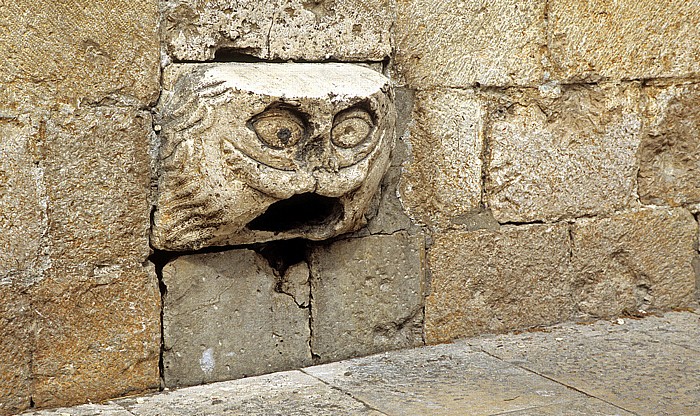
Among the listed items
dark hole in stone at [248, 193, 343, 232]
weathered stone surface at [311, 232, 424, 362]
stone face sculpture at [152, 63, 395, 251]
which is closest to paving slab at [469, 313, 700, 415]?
weathered stone surface at [311, 232, 424, 362]

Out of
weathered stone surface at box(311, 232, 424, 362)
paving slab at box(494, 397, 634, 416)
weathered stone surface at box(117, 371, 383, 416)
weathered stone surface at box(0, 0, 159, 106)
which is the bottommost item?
weathered stone surface at box(117, 371, 383, 416)

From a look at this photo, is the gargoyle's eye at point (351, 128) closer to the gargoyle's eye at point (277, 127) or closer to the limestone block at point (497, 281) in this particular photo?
the gargoyle's eye at point (277, 127)

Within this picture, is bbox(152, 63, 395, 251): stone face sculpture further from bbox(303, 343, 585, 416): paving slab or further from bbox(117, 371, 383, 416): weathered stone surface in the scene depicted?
bbox(303, 343, 585, 416): paving slab

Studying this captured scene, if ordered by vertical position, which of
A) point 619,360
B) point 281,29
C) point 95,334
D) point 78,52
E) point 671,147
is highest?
point 281,29

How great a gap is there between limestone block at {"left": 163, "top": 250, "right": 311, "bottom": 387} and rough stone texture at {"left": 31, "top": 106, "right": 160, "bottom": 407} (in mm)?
85

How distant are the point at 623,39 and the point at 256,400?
6.28 ft

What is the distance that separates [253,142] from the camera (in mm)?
2828

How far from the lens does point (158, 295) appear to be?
9.87 ft

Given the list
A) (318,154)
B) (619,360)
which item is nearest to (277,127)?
(318,154)

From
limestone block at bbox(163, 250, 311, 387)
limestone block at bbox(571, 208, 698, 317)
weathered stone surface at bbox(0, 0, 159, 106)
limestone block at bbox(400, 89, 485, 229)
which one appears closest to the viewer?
weathered stone surface at bbox(0, 0, 159, 106)

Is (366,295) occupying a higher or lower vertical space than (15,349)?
higher

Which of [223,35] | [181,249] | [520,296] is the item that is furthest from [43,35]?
[520,296]

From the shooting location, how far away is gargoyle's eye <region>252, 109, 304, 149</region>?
2.85 meters

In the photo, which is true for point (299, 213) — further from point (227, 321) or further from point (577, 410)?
point (577, 410)
